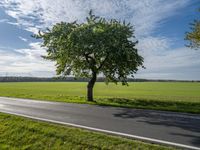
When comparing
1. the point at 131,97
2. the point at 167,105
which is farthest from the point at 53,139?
the point at 131,97

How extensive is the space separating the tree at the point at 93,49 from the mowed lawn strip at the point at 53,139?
39.3ft

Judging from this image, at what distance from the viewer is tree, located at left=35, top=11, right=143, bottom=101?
2227cm

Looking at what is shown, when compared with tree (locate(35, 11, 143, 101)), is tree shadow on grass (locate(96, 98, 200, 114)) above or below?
below

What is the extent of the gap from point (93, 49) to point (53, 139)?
14.4 m

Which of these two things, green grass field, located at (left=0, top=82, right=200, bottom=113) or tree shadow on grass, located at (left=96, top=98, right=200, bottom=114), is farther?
green grass field, located at (left=0, top=82, right=200, bottom=113)

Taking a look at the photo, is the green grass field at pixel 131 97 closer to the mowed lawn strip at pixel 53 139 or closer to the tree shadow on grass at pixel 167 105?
the tree shadow on grass at pixel 167 105

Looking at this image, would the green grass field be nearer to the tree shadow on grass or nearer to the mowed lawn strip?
the tree shadow on grass

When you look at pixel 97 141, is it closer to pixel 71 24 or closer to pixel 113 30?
pixel 113 30

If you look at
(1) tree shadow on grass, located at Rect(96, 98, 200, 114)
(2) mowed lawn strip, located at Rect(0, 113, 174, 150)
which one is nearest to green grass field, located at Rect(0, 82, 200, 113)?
(1) tree shadow on grass, located at Rect(96, 98, 200, 114)

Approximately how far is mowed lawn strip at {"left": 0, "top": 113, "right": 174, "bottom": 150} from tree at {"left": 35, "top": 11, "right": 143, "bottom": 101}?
11967 millimetres

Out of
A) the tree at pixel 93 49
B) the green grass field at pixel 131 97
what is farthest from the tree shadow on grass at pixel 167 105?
the tree at pixel 93 49

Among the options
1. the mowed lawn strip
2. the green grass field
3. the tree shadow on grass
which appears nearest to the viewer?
the mowed lawn strip

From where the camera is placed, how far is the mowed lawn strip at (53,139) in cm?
764

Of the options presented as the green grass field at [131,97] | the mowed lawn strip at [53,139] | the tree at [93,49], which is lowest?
the mowed lawn strip at [53,139]
